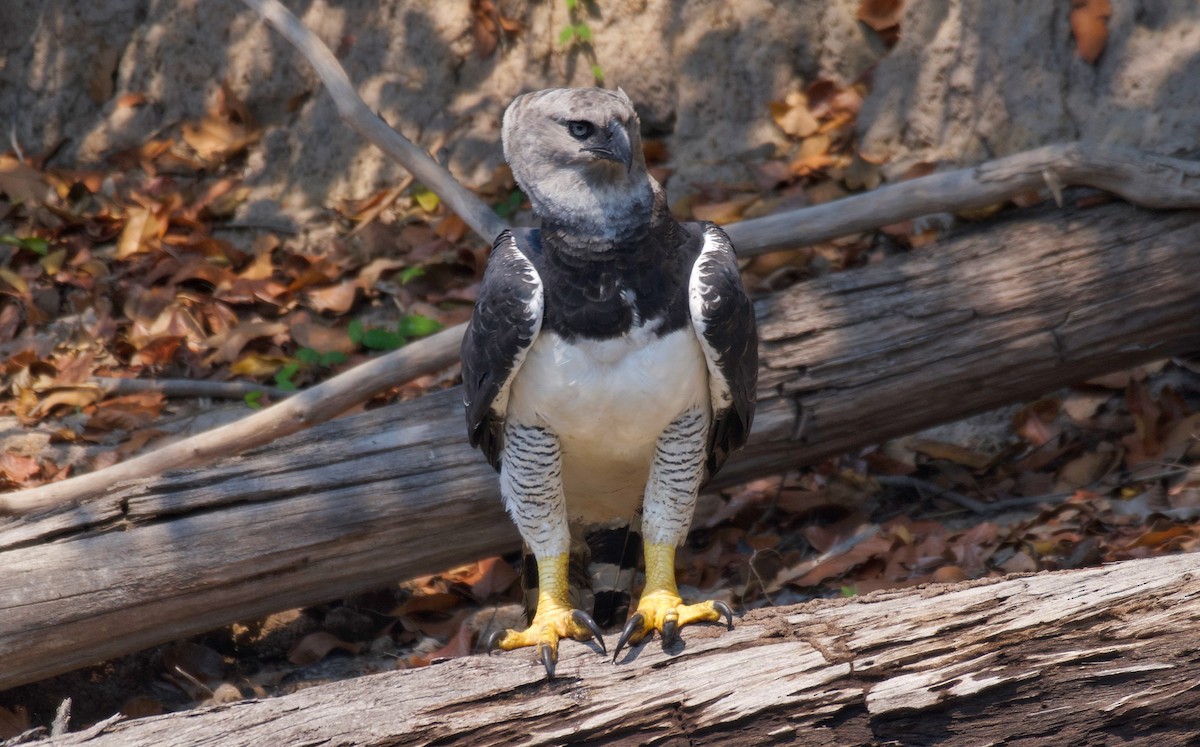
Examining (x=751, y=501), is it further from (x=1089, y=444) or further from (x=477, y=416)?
(x=477, y=416)

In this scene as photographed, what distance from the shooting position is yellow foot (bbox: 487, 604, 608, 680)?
3707mm

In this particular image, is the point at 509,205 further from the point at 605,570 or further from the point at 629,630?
the point at 629,630

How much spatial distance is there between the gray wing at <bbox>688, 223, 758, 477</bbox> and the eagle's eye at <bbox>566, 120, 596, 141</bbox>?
Answer: 54cm

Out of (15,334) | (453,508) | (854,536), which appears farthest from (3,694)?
(854,536)

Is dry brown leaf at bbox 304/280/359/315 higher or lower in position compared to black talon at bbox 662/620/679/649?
higher

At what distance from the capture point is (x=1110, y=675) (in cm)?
311

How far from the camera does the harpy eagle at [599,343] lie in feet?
12.1

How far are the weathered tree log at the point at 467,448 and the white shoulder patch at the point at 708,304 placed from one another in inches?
49.4

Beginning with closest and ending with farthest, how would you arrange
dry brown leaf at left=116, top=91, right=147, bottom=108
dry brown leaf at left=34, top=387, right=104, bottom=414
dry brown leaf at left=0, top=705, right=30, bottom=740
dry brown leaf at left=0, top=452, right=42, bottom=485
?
dry brown leaf at left=0, top=705, right=30, bottom=740
dry brown leaf at left=0, top=452, right=42, bottom=485
dry brown leaf at left=34, top=387, right=104, bottom=414
dry brown leaf at left=116, top=91, right=147, bottom=108

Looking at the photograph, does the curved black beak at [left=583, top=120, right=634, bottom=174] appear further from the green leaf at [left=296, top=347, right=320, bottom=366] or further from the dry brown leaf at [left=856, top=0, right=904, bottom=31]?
the dry brown leaf at [left=856, top=0, right=904, bottom=31]

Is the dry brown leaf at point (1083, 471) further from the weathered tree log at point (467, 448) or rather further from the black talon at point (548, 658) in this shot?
the black talon at point (548, 658)

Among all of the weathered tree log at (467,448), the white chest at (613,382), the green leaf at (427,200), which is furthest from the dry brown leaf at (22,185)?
the white chest at (613,382)

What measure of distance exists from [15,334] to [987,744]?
6.30 m

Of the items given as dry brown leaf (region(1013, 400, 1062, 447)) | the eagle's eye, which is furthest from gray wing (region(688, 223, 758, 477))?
dry brown leaf (region(1013, 400, 1062, 447))
